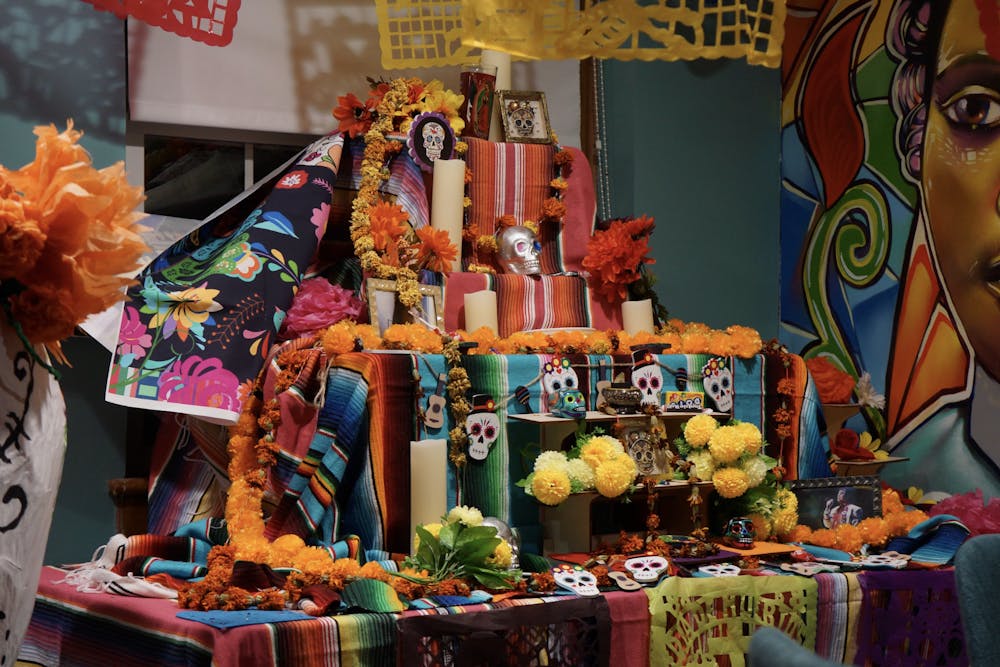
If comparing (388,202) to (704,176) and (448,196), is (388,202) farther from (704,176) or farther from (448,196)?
(704,176)

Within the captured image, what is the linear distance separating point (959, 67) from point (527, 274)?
2087 mm

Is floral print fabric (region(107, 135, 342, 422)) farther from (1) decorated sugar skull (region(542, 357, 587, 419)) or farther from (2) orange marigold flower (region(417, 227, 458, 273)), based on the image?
(1) decorated sugar skull (region(542, 357, 587, 419))

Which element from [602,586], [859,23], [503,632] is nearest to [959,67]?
[859,23]

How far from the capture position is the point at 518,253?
5.05 metres

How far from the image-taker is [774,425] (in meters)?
4.61

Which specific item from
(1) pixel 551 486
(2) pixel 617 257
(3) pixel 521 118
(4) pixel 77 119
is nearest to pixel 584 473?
(1) pixel 551 486

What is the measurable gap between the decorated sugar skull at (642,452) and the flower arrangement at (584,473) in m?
0.11

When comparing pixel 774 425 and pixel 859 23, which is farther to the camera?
pixel 859 23

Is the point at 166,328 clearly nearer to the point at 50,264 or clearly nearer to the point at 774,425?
the point at 774,425

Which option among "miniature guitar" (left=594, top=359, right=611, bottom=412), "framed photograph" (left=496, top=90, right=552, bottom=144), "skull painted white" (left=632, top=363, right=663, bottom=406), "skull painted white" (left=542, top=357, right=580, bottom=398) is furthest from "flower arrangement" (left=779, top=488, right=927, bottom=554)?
"framed photograph" (left=496, top=90, right=552, bottom=144)

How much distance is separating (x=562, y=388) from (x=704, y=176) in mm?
2229

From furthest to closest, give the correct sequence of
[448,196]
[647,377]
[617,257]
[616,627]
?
[617,257] < [448,196] < [647,377] < [616,627]

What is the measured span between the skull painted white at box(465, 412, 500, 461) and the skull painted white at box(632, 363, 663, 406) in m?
0.59

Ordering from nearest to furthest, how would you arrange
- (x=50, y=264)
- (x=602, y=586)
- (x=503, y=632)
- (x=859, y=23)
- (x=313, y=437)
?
(x=50, y=264) < (x=503, y=632) < (x=602, y=586) < (x=313, y=437) < (x=859, y=23)
